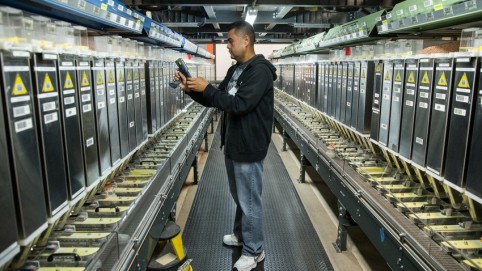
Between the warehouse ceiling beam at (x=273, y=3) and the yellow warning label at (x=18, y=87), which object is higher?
the warehouse ceiling beam at (x=273, y=3)

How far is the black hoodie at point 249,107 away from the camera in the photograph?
2.87 meters

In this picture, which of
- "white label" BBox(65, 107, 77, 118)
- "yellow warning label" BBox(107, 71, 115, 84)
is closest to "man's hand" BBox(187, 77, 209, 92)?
"yellow warning label" BBox(107, 71, 115, 84)

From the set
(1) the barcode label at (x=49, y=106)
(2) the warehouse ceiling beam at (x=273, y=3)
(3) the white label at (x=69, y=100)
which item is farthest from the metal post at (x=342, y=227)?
(1) the barcode label at (x=49, y=106)

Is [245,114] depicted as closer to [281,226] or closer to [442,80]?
[442,80]

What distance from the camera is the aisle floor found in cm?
369

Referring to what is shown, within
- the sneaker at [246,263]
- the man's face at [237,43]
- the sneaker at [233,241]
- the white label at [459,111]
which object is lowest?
the sneaker at [233,241]

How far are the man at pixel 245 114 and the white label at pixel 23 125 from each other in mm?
1485

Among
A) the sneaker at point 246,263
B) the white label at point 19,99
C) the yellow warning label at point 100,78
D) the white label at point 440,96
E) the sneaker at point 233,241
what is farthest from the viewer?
the sneaker at point 233,241

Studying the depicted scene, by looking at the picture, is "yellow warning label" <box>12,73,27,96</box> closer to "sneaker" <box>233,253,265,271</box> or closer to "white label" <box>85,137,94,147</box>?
"white label" <box>85,137,94,147</box>

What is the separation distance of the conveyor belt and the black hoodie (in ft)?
3.90

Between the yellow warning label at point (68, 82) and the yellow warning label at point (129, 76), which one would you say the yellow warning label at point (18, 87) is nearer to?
the yellow warning label at point (68, 82)

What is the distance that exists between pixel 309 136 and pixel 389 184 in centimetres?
226

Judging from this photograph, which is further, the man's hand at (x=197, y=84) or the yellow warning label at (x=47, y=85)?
the man's hand at (x=197, y=84)

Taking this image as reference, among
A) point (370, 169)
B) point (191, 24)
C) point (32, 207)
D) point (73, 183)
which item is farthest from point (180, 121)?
point (32, 207)
